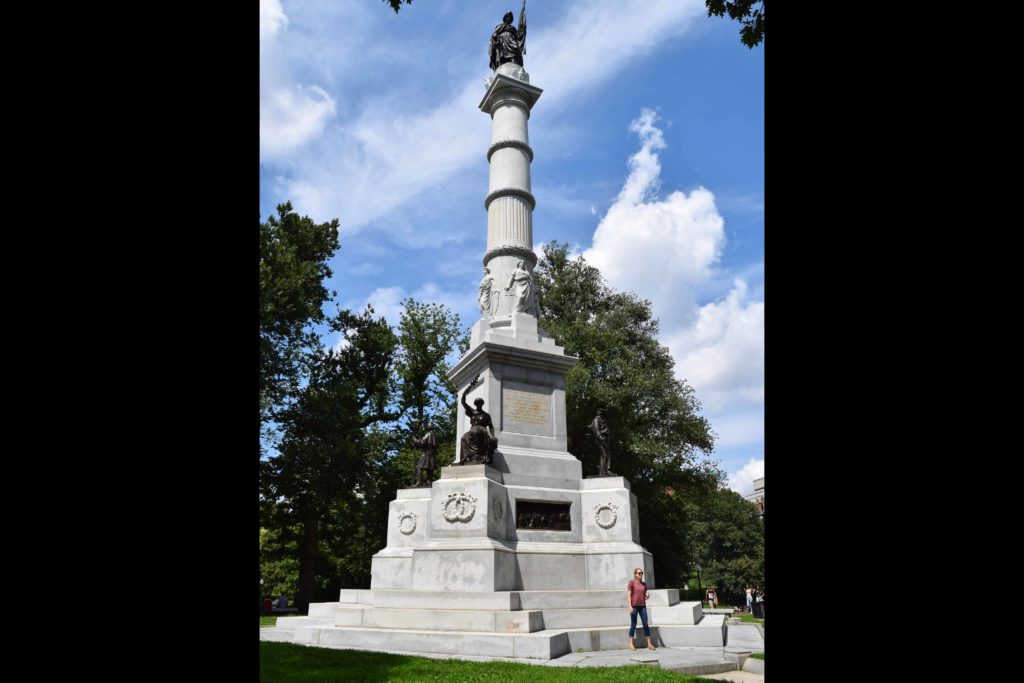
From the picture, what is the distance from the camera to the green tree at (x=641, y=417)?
3195 centimetres

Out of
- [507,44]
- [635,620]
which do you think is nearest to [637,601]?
[635,620]

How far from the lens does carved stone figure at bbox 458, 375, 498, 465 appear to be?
13.9m

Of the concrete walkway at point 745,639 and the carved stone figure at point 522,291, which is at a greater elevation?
the carved stone figure at point 522,291

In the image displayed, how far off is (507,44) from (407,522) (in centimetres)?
1537

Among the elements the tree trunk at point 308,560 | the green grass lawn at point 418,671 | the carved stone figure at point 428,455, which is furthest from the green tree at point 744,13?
the tree trunk at point 308,560

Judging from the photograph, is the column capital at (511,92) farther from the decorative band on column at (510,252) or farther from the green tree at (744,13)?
the green tree at (744,13)

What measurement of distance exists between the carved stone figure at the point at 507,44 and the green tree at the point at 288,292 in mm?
12518

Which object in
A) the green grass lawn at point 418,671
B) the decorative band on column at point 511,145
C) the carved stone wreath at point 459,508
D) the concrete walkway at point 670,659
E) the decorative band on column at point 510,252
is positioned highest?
the decorative band on column at point 511,145

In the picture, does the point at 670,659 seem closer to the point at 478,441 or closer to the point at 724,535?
the point at 478,441
